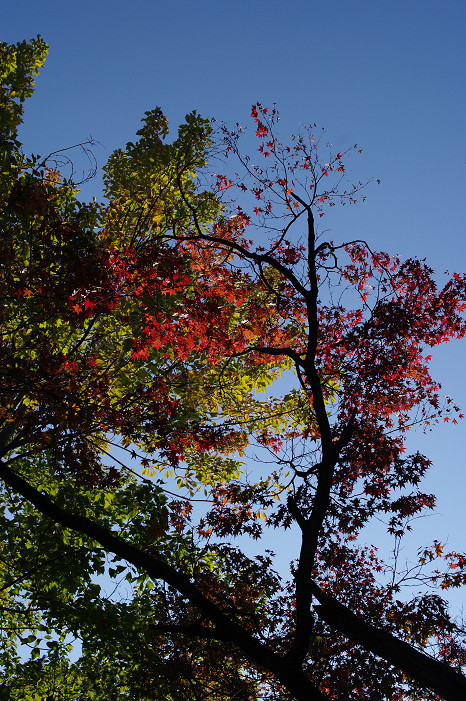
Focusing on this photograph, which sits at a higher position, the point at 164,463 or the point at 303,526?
the point at 164,463

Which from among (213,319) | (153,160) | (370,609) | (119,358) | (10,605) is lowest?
(10,605)

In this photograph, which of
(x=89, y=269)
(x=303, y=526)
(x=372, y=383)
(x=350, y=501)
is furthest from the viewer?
(x=372, y=383)

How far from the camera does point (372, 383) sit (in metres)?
8.88

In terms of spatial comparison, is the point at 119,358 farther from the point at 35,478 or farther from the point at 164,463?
the point at 35,478

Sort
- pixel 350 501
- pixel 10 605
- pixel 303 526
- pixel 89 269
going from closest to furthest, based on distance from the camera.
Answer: pixel 89 269
pixel 303 526
pixel 350 501
pixel 10 605

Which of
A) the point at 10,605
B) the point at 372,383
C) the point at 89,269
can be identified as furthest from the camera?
the point at 10,605

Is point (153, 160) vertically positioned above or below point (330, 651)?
above

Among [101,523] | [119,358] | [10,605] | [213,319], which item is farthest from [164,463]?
[10,605]

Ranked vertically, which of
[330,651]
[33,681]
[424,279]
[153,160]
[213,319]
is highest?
[424,279]

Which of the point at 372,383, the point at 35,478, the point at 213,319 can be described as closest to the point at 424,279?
the point at 372,383

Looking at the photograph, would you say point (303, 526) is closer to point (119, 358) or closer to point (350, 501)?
point (350, 501)

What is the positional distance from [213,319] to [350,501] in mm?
4224

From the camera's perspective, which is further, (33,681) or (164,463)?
(33,681)

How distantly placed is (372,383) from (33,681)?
9.80m
